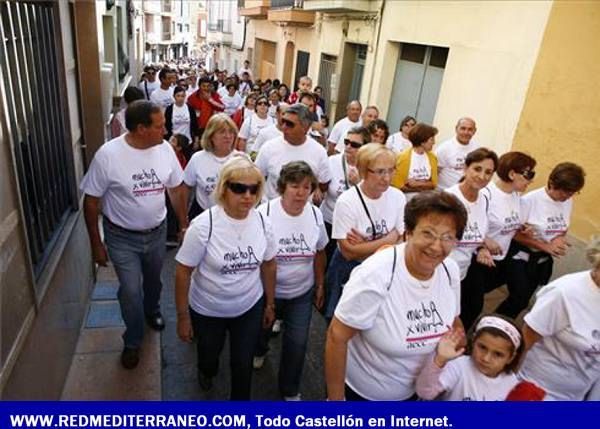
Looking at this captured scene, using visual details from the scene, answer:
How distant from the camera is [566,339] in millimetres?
2402

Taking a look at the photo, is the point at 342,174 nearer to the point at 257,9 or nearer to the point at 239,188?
the point at 239,188

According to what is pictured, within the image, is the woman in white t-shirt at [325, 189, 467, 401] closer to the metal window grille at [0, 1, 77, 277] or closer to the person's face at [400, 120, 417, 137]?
the metal window grille at [0, 1, 77, 277]

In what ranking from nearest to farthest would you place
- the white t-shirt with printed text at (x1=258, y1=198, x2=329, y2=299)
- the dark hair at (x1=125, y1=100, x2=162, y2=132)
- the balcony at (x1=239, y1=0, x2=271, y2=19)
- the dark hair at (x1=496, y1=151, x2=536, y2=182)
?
the white t-shirt with printed text at (x1=258, y1=198, x2=329, y2=299), the dark hair at (x1=125, y1=100, x2=162, y2=132), the dark hair at (x1=496, y1=151, x2=536, y2=182), the balcony at (x1=239, y1=0, x2=271, y2=19)

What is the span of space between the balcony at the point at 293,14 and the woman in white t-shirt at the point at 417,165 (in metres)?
11.1

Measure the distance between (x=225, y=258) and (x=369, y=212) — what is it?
106cm

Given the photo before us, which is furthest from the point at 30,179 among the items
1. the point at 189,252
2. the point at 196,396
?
the point at 196,396

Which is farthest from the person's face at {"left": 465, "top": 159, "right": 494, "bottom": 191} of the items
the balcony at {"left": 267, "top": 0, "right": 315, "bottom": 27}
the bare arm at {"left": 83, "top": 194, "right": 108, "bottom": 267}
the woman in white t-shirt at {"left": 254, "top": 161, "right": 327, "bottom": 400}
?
the balcony at {"left": 267, "top": 0, "right": 315, "bottom": 27}

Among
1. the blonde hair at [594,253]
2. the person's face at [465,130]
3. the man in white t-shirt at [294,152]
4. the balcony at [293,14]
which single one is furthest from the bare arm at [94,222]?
the balcony at [293,14]

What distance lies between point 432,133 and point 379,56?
5941mm

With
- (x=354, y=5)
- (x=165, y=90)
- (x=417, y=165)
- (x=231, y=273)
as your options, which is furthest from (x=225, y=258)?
(x=354, y=5)

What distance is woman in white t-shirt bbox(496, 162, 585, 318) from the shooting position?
13.1 feet

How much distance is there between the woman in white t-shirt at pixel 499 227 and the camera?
147 inches

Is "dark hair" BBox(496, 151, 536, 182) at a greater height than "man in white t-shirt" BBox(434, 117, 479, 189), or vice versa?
"dark hair" BBox(496, 151, 536, 182)

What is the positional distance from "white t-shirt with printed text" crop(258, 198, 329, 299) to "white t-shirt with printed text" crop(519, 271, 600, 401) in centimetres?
136
